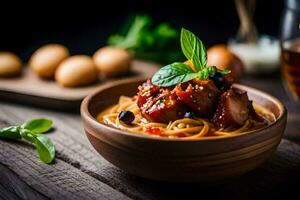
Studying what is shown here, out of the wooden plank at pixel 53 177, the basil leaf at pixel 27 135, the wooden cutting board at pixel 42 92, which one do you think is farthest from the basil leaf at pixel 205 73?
the wooden cutting board at pixel 42 92

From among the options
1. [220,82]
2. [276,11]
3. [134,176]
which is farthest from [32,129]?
[276,11]

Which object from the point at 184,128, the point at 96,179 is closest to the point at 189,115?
the point at 184,128

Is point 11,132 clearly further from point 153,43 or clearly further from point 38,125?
point 153,43

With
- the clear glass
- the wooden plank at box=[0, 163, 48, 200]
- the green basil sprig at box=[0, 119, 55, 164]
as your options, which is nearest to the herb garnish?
the clear glass

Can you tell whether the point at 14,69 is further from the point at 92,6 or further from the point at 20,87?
the point at 92,6

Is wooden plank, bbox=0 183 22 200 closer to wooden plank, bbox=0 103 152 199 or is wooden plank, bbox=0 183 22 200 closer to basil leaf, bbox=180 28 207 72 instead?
wooden plank, bbox=0 103 152 199

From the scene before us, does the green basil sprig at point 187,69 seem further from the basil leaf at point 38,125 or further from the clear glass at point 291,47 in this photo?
the clear glass at point 291,47
